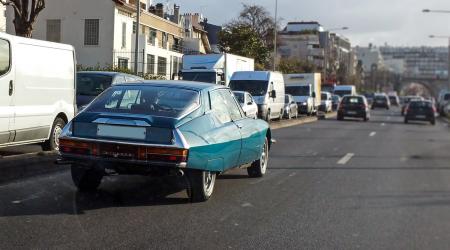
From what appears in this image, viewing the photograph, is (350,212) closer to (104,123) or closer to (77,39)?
(104,123)

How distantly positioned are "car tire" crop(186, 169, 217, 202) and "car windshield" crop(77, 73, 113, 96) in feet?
24.0

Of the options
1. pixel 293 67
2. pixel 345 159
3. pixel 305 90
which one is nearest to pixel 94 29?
pixel 305 90

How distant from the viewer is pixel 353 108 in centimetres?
3612

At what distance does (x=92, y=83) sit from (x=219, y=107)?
7057 mm

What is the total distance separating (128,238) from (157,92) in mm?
2543

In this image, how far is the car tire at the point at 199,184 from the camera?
7.37 metres

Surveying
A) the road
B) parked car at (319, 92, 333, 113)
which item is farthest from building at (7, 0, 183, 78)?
the road

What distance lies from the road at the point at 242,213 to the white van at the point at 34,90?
52.9 inches

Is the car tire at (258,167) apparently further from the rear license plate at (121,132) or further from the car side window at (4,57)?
the car side window at (4,57)

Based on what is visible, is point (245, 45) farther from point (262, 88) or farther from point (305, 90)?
point (262, 88)

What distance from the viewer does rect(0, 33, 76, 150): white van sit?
981 centimetres

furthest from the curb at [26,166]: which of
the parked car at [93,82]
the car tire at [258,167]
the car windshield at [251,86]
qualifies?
the car windshield at [251,86]

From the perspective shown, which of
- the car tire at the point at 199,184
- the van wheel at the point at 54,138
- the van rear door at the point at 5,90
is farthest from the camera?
the van wheel at the point at 54,138

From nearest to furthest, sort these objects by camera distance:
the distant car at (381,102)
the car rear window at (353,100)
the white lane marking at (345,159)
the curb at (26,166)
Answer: the curb at (26,166) → the white lane marking at (345,159) → the car rear window at (353,100) → the distant car at (381,102)
